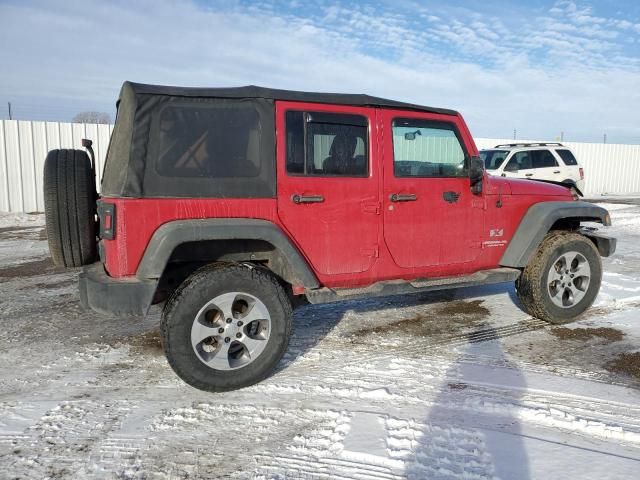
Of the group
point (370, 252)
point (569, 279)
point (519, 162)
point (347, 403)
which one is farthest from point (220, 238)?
point (519, 162)

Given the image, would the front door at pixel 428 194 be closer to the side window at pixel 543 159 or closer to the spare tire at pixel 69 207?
the spare tire at pixel 69 207

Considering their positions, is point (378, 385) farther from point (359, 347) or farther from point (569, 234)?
point (569, 234)

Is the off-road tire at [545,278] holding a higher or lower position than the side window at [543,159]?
lower

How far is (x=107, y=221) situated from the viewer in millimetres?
3135

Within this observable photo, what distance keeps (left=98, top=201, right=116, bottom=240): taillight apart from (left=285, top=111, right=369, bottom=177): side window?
4.13ft

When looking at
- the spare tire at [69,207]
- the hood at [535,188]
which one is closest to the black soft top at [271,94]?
the spare tire at [69,207]

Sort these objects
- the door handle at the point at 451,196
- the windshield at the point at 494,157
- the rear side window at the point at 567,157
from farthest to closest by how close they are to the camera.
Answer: the rear side window at the point at 567,157, the windshield at the point at 494,157, the door handle at the point at 451,196

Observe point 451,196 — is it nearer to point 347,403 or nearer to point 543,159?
point 347,403

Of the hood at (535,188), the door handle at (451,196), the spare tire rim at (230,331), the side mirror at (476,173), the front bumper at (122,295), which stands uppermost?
the side mirror at (476,173)

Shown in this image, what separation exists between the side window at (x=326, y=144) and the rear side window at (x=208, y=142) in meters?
0.29

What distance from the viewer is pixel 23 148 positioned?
13.9 meters

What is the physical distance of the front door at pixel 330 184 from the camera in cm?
347

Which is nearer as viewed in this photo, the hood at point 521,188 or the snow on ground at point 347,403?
the snow on ground at point 347,403

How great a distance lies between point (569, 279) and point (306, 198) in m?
2.99
